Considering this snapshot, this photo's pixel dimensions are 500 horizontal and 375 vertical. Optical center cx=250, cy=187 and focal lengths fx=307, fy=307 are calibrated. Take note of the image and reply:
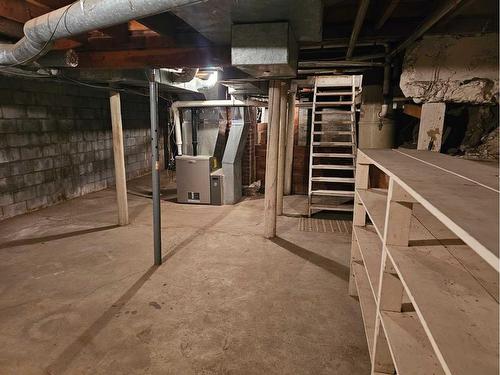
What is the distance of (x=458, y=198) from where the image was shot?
2.73ft

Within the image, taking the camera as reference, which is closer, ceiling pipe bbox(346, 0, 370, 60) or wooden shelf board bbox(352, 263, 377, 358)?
wooden shelf board bbox(352, 263, 377, 358)

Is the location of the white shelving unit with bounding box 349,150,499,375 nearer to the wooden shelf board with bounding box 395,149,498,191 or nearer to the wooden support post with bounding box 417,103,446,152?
the wooden shelf board with bounding box 395,149,498,191

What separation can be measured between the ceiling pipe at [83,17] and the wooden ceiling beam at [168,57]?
2.42 ft

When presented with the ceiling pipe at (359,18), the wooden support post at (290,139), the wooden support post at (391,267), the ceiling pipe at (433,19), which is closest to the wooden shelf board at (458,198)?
the wooden support post at (391,267)

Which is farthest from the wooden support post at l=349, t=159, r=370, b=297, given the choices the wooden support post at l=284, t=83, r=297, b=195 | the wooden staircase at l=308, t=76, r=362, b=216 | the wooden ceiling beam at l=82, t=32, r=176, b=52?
the wooden support post at l=284, t=83, r=297, b=195

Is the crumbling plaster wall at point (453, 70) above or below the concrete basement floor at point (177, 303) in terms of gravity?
above

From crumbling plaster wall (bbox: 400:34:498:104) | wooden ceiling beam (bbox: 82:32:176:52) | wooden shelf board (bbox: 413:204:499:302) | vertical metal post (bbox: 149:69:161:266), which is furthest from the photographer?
wooden ceiling beam (bbox: 82:32:176:52)

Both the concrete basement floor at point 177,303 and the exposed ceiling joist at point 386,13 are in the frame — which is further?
the exposed ceiling joist at point 386,13

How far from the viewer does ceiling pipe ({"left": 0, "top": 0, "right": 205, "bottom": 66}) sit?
1.42 metres

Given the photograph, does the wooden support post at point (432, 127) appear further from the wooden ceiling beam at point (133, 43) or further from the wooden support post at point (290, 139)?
the wooden support post at point (290, 139)

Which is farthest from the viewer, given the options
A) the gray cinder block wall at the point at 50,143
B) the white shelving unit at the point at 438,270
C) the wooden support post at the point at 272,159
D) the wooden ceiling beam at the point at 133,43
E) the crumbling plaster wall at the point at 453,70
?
the gray cinder block wall at the point at 50,143

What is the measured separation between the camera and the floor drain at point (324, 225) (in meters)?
3.84

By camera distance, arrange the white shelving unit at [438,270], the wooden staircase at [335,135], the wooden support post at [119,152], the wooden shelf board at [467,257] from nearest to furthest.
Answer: the white shelving unit at [438,270] < the wooden shelf board at [467,257] < the wooden support post at [119,152] < the wooden staircase at [335,135]

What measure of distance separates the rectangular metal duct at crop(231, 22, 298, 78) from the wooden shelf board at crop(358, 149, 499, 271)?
3.46 feet
